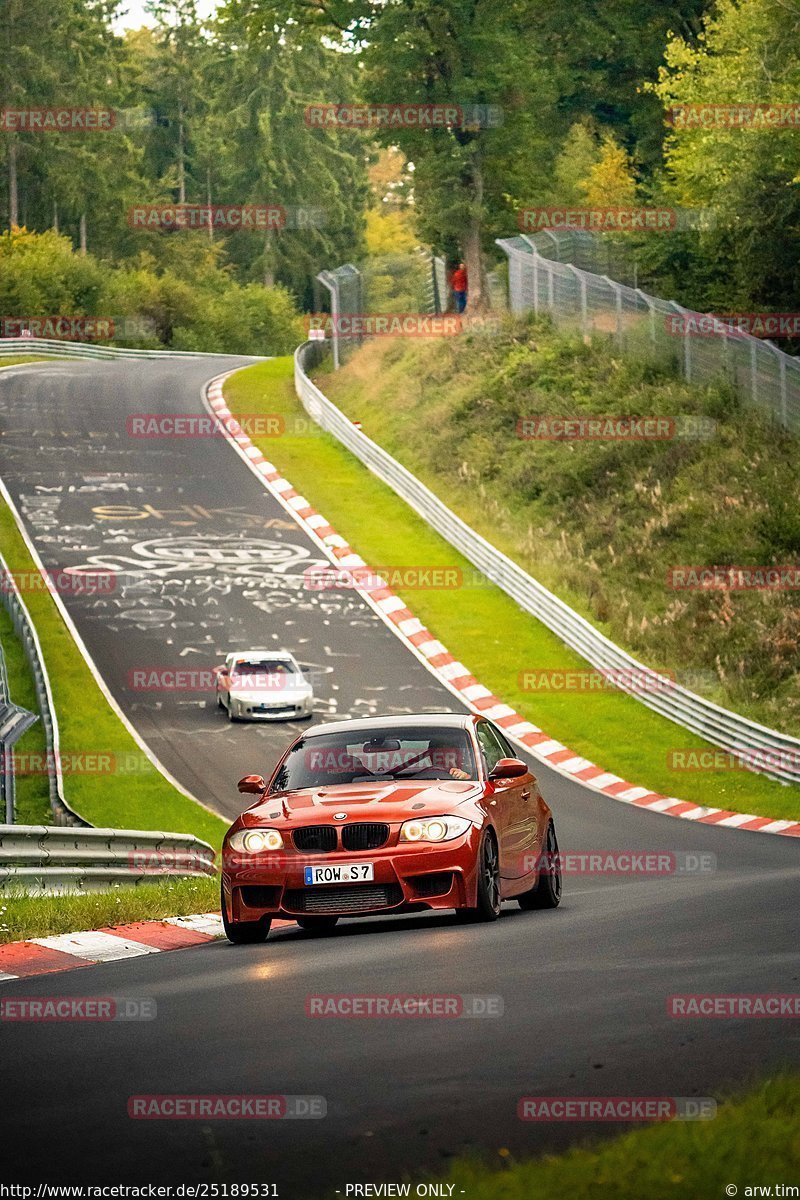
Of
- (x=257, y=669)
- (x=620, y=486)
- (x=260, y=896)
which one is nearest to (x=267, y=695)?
(x=257, y=669)

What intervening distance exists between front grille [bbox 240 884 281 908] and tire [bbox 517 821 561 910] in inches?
101

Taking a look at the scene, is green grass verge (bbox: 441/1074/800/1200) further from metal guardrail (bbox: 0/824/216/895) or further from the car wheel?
metal guardrail (bbox: 0/824/216/895)

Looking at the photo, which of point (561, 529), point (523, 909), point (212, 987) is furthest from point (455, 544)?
point (212, 987)

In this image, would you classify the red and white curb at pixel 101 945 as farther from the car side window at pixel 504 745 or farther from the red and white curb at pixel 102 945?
the car side window at pixel 504 745

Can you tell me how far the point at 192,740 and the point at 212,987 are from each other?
61.9 feet

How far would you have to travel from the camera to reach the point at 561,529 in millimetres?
39406

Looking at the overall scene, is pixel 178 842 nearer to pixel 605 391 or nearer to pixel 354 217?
pixel 605 391

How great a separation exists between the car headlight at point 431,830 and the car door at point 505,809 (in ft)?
1.88

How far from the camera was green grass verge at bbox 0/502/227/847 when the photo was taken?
23.5 metres

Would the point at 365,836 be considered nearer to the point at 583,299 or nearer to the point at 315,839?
the point at 315,839

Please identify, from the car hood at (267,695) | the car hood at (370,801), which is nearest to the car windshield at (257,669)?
the car hood at (267,695)

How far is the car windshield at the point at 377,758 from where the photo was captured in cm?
1216

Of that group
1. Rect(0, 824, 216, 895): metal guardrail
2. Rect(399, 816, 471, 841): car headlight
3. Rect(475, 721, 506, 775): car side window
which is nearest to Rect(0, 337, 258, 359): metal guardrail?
Rect(0, 824, 216, 895): metal guardrail

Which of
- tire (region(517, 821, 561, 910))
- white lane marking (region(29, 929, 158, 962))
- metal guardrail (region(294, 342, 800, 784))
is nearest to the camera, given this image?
white lane marking (region(29, 929, 158, 962))
